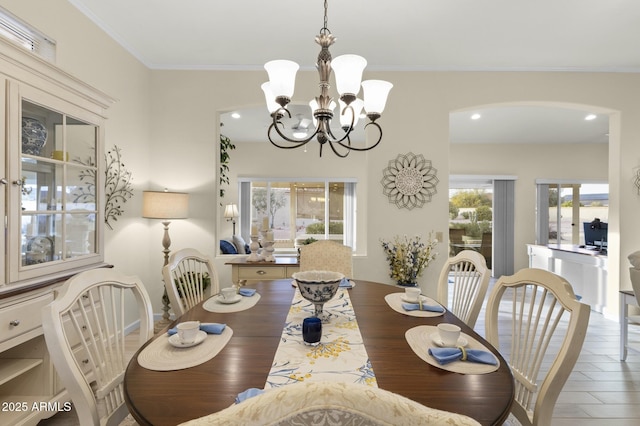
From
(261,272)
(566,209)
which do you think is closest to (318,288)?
(261,272)

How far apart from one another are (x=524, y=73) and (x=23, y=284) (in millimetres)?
4657

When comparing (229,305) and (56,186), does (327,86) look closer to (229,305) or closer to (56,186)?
(229,305)

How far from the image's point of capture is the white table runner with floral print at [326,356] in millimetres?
976

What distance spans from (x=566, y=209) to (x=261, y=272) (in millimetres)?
6450

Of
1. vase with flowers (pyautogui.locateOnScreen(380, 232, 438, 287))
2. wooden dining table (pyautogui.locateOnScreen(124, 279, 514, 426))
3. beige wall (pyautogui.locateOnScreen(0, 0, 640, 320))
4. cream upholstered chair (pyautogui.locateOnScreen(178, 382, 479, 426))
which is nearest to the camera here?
cream upholstered chair (pyautogui.locateOnScreen(178, 382, 479, 426))

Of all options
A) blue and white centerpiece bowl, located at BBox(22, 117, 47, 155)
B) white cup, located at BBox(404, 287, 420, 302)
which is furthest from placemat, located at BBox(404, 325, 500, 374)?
blue and white centerpiece bowl, located at BBox(22, 117, 47, 155)

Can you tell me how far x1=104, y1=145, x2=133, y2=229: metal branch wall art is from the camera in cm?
294

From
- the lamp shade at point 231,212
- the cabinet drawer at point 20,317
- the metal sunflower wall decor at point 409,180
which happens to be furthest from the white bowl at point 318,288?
the lamp shade at point 231,212

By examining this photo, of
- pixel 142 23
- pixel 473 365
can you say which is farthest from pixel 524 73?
pixel 142 23

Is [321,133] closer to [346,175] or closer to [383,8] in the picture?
[383,8]

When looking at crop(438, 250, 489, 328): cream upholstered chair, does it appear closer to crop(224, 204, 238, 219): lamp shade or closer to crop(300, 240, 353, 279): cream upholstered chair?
crop(300, 240, 353, 279): cream upholstered chair

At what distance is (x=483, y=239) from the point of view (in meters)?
6.70

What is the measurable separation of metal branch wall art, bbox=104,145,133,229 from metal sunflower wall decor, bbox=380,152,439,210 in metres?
2.67

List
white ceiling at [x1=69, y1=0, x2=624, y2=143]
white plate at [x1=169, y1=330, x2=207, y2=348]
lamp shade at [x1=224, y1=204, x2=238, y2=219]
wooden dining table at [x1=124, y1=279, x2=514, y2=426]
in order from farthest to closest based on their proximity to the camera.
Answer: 1. lamp shade at [x1=224, y1=204, x2=238, y2=219]
2. white ceiling at [x1=69, y1=0, x2=624, y2=143]
3. white plate at [x1=169, y1=330, x2=207, y2=348]
4. wooden dining table at [x1=124, y1=279, x2=514, y2=426]
